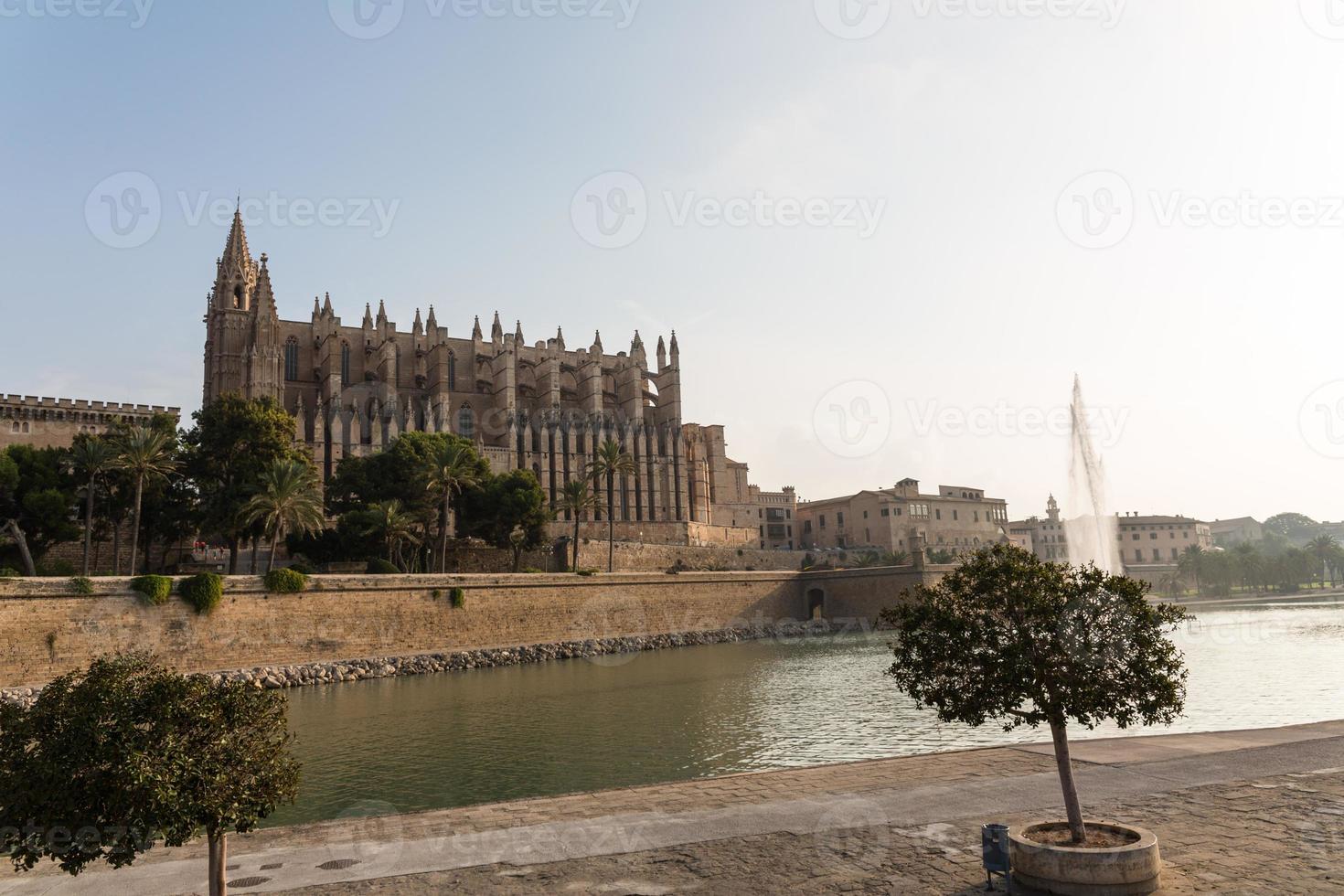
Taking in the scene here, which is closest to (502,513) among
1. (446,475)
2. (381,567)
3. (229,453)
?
(446,475)

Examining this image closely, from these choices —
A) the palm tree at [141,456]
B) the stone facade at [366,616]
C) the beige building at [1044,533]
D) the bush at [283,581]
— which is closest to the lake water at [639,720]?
the stone facade at [366,616]

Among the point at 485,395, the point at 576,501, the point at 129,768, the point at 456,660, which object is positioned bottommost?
the point at 456,660

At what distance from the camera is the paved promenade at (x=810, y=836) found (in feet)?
26.6

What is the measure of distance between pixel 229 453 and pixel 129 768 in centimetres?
3835

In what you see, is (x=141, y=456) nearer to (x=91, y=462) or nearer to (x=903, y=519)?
(x=91, y=462)

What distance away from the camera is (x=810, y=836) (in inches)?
373

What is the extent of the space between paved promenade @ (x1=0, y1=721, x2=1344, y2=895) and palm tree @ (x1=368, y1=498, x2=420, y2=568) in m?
35.6

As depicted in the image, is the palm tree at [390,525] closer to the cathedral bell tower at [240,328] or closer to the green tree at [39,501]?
the green tree at [39,501]

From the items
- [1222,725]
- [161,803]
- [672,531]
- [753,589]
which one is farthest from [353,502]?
[161,803]

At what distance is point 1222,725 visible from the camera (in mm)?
20062

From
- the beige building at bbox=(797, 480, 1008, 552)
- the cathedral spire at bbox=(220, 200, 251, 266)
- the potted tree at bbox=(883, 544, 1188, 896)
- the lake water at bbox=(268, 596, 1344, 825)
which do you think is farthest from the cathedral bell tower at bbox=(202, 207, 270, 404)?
the potted tree at bbox=(883, 544, 1188, 896)

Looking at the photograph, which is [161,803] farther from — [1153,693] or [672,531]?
[672,531]

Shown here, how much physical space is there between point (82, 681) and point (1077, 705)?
876 cm

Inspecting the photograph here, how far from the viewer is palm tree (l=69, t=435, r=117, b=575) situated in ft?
120
